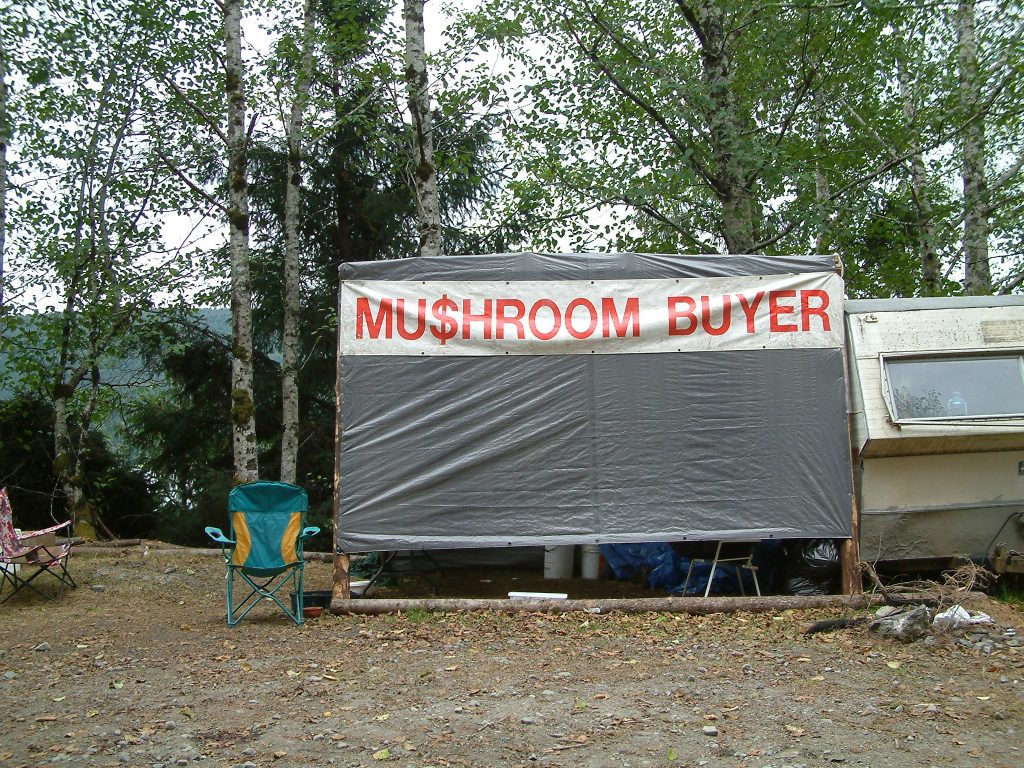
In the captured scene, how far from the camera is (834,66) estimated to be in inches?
441

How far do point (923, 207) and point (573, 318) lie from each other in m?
8.29

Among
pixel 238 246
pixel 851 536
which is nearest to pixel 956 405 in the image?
pixel 851 536

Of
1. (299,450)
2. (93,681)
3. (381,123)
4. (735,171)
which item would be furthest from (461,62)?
(93,681)

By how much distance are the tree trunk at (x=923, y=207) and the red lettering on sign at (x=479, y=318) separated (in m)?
7.75

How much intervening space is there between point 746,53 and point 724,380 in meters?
7.88

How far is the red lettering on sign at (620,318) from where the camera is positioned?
681 centimetres

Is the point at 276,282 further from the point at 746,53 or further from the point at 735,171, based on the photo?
the point at 746,53

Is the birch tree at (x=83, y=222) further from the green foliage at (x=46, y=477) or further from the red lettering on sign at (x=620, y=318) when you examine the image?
the red lettering on sign at (x=620, y=318)

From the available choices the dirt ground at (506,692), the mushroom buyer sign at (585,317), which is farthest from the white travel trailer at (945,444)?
the dirt ground at (506,692)

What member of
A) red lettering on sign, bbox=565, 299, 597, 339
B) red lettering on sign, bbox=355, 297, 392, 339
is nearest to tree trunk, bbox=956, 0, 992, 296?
red lettering on sign, bbox=565, 299, 597, 339

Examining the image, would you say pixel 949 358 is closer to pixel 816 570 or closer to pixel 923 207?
pixel 816 570

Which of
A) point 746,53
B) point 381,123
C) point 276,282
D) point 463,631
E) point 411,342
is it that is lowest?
point 463,631

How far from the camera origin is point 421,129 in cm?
964

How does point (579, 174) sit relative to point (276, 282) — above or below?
above
